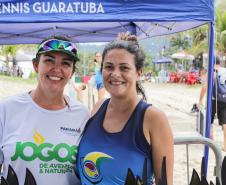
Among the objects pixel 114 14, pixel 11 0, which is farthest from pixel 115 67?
pixel 11 0

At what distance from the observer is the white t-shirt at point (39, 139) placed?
165 cm

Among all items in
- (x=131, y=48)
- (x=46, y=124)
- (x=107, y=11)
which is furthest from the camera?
(x=107, y=11)

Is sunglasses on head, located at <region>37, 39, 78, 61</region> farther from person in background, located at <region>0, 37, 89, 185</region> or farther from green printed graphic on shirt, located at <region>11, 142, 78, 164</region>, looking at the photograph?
green printed graphic on shirt, located at <region>11, 142, 78, 164</region>

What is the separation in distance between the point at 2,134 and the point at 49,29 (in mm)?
4897

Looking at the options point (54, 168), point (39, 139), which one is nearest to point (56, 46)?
point (39, 139)

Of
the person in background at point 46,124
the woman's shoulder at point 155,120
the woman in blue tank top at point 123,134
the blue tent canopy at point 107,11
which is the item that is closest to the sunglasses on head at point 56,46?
the person in background at point 46,124

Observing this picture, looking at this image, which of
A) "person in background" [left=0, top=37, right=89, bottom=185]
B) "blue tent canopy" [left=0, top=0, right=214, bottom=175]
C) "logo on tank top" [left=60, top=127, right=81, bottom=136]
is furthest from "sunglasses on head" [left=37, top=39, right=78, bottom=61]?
"blue tent canopy" [left=0, top=0, right=214, bottom=175]

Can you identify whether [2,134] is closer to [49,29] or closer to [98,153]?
[98,153]

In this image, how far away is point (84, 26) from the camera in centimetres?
660

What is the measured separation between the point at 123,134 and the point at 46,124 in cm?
37

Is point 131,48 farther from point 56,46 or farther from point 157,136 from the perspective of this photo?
point 157,136

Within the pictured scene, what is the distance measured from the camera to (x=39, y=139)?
66.7 inches

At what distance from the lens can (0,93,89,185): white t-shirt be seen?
1.65m

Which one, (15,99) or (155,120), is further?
(15,99)
